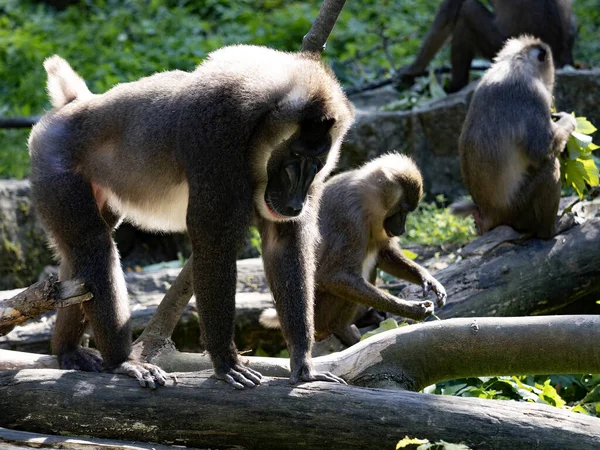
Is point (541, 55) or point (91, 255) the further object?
point (541, 55)

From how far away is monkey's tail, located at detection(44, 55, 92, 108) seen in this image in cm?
571

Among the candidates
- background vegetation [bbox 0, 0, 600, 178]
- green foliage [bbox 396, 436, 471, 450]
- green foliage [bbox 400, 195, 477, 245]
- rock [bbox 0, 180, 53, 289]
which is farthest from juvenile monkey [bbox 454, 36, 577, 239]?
rock [bbox 0, 180, 53, 289]

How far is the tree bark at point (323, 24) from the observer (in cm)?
570

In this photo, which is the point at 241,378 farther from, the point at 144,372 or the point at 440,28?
the point at 440,28

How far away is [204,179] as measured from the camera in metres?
4.62

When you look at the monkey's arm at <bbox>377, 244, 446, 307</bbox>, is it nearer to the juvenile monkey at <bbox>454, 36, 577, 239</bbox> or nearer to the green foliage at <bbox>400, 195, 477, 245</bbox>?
the juvenile monkey at <bbox>454, 36, 577, 239</bbox>

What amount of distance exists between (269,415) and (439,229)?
18.1ft

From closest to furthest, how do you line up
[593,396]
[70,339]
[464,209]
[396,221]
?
[70,339] < [593,396] < [396,221] < [464,209]

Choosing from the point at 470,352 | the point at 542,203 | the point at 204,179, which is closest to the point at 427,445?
the point at 470,352

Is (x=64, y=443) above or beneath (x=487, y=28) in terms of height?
beneath

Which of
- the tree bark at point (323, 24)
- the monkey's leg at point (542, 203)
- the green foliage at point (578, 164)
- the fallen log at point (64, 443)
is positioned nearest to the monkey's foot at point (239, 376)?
the fallen log at point (64, 443)

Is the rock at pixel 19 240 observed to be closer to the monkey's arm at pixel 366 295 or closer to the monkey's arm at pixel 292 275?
the monkey's arm at pixel 366 295

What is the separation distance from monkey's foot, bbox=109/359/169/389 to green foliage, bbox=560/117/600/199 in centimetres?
480

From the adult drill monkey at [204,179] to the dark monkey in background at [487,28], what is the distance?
685 centimetres
